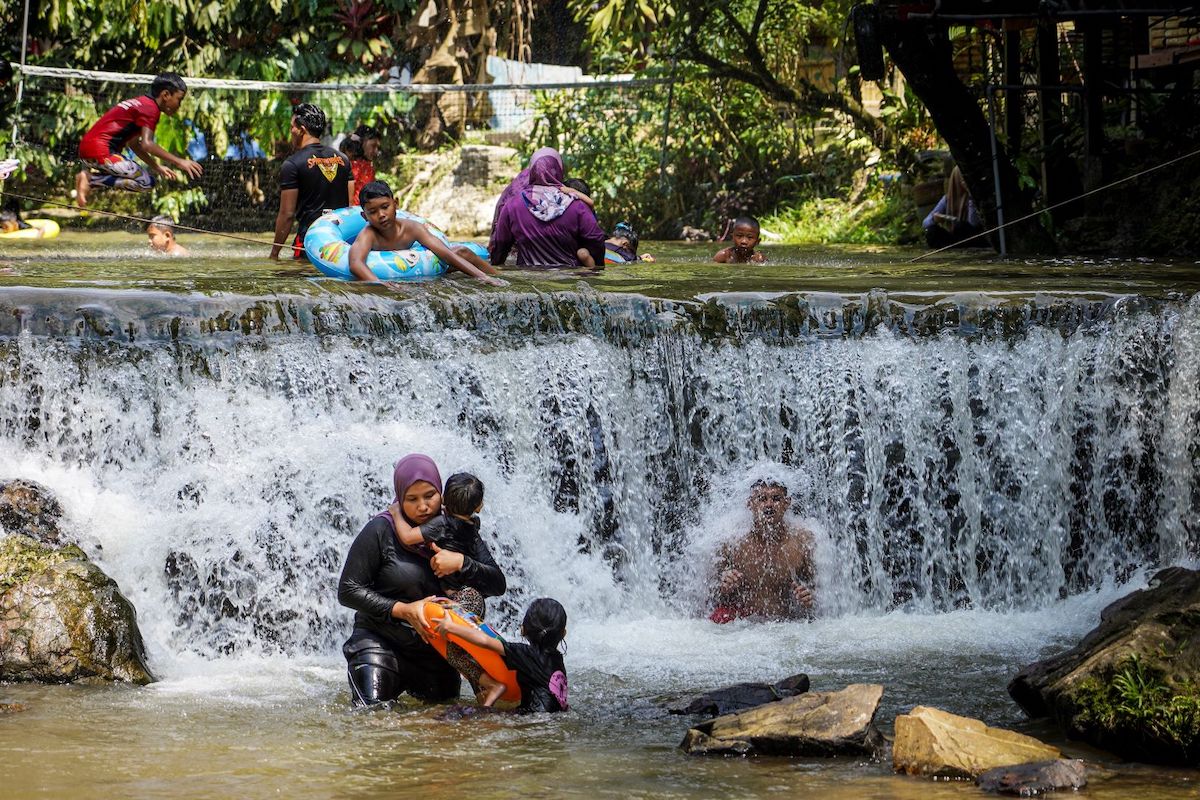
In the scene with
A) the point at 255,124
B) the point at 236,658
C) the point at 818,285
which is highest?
the point at 255,124

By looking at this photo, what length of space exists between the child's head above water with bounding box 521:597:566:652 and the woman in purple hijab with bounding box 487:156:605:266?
5832 millimetres

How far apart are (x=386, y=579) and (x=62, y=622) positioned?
5.05 feet

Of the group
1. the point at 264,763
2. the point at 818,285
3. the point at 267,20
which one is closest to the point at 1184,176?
the point at 818,285

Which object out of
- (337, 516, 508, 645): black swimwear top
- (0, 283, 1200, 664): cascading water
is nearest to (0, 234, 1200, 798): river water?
(0, 283, 1200, 664): cascading water

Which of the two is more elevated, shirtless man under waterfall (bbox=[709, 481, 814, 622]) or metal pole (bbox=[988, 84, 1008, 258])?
metal pole (bbox=[988, 84, 1008, 258])

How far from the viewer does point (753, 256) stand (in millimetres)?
12672

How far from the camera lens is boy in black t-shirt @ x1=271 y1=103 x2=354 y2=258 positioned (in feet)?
36.7

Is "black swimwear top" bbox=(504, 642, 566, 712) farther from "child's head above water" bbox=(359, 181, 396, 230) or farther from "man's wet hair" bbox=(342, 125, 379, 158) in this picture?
"man's wet hair" bbox=(342, 125, 379, 158)

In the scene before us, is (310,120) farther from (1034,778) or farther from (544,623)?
(1034,778)

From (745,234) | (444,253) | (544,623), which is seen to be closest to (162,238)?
(444,253)

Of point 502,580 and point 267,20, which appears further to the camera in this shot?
point 267,20

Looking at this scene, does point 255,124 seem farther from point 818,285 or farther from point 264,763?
point 264,763

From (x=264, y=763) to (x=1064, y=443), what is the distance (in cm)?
518

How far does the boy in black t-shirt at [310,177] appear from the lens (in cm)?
1120
